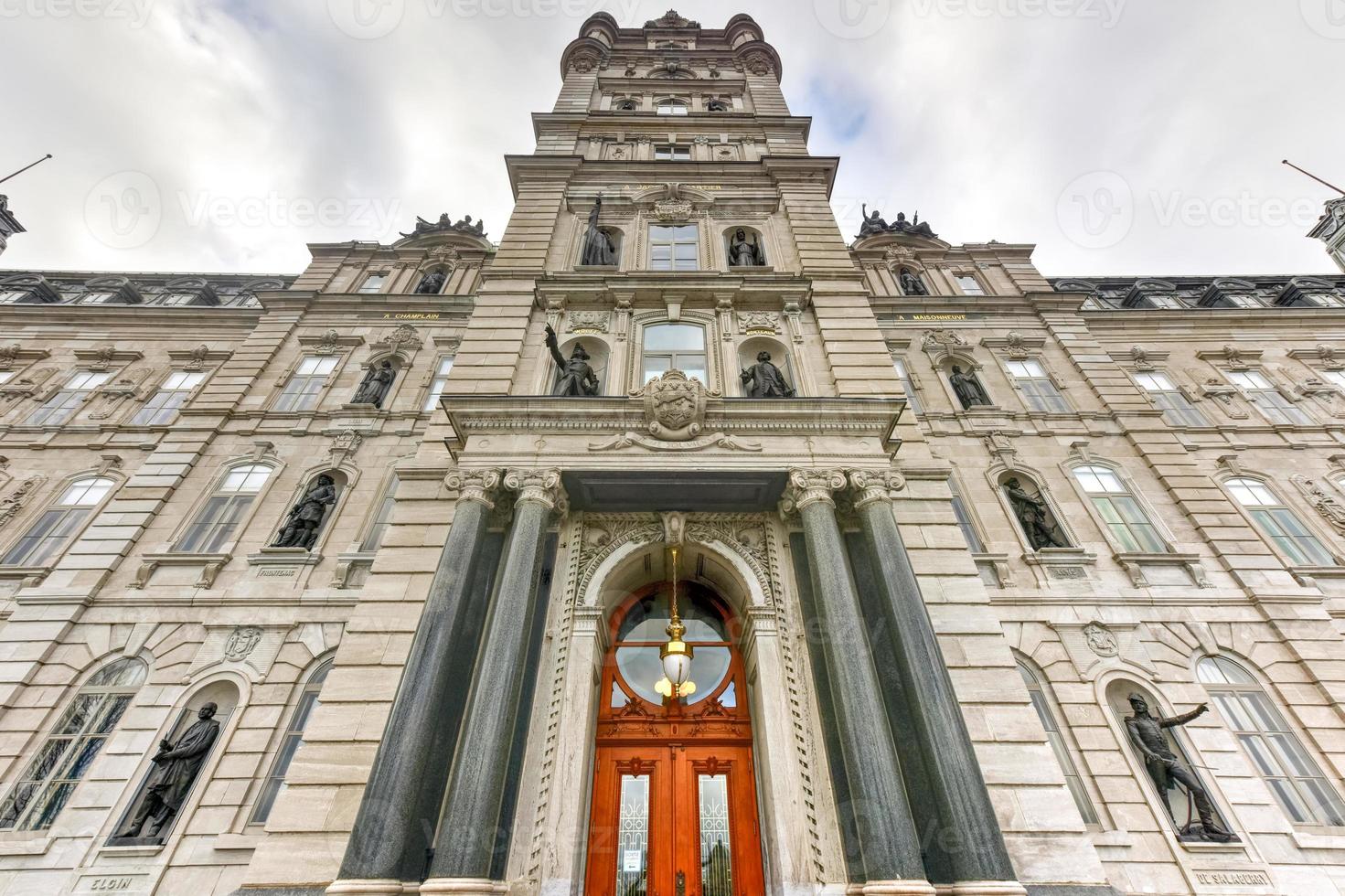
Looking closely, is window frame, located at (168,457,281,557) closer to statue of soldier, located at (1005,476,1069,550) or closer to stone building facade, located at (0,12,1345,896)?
stone building facade, located at (0,12,1345,896)

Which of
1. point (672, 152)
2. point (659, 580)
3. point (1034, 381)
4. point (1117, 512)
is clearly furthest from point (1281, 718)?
point (672, 152)

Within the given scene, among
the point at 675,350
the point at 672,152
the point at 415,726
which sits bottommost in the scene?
the point at 415,726

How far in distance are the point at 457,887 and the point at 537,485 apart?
18.9 ft

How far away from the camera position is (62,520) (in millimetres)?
15141

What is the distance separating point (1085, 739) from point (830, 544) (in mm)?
7031

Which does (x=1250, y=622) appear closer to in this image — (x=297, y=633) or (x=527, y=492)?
(x=527, y=492)

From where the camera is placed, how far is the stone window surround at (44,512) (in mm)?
13461

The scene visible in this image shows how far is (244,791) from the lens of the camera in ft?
34.0

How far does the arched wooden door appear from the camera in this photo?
8.59 meters

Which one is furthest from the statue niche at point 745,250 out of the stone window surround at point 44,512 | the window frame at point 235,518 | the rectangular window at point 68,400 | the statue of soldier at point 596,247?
the rectangular window at point 68,400

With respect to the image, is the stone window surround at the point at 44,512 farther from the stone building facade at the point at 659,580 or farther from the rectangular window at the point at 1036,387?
the rectangular window at the point at 1036,387

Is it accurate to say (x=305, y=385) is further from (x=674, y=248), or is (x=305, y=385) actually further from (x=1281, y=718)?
(x=1281, y=718)

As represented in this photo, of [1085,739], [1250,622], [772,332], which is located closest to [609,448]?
[772,332]

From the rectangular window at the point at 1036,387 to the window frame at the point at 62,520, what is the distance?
26323 mm
